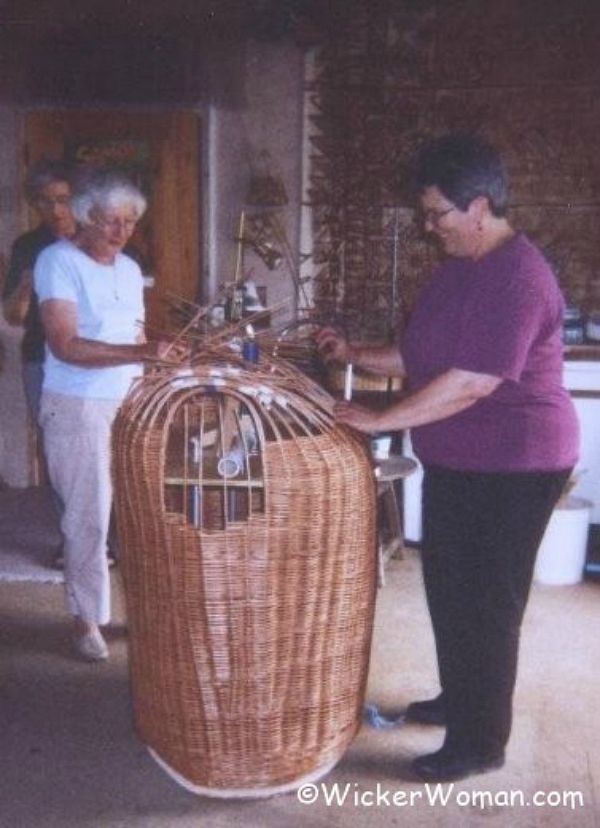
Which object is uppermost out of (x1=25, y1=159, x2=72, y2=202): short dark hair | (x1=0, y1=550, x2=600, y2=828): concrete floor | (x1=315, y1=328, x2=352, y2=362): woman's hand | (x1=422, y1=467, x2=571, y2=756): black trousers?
(x1=25, y1=159, x2=72, y2=202): short dark hair

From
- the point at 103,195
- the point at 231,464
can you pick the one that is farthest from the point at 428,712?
the point at 103,195

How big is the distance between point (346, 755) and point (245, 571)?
2.61 ft

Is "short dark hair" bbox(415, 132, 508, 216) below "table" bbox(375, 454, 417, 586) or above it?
above

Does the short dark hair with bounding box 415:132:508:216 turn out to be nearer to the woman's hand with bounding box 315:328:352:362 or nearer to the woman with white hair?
the woman's hand with bounding box 315:328:352:362

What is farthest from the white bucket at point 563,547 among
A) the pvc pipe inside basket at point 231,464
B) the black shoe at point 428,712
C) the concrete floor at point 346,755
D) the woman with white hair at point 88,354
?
the pvc pipe inside basket at point 231,464

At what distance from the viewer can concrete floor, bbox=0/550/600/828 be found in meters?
2.53

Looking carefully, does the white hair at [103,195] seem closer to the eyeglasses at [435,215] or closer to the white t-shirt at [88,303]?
the white t-shirt at [88,303]

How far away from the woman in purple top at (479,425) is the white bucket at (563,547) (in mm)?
1550

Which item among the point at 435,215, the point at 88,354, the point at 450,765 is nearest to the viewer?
the point at 435,215

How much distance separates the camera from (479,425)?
2492mm

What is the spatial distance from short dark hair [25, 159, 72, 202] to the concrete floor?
5.29 ft

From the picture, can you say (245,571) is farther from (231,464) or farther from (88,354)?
(88,354)

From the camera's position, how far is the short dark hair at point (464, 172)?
7.83 ft

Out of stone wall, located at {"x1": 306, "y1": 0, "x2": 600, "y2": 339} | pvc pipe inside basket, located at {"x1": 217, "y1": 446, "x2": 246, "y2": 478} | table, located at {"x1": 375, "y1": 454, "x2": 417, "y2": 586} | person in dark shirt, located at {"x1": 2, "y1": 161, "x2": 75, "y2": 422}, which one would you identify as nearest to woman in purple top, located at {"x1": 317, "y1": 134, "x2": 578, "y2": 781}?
pvc pipe inside basket, located at {"x1": 217, "y1": 446, "x2": 246, "y2": 478}
